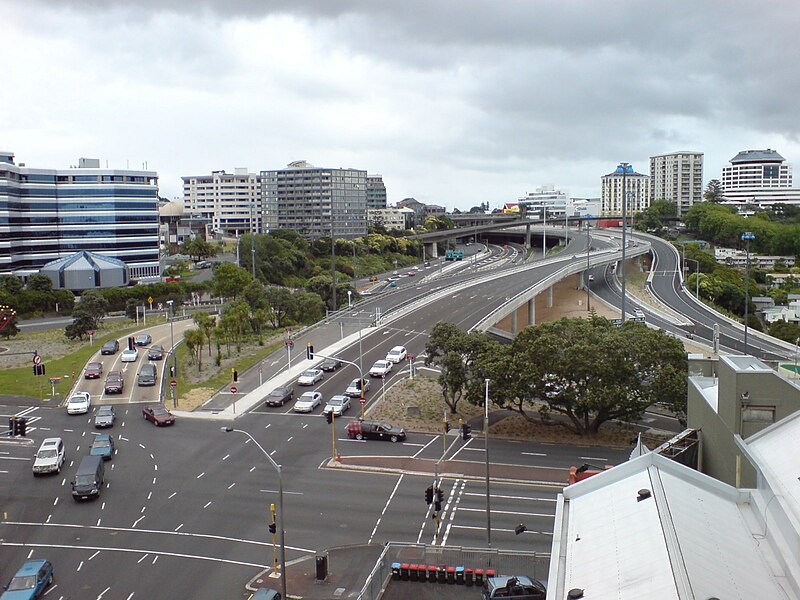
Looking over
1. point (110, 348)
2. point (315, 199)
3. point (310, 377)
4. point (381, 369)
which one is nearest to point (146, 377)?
point (110, 348)

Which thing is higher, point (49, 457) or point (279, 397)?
point (279, 397)

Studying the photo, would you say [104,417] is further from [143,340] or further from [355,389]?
[143,340]

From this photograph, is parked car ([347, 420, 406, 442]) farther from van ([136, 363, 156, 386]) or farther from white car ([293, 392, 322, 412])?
van ([136, 363, 156, 386])

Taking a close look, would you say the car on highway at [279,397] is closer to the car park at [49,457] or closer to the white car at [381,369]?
the white car at [381,369]

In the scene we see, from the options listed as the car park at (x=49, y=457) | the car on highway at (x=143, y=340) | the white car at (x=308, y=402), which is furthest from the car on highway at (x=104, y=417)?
the car on highway at (x=143, y=340)

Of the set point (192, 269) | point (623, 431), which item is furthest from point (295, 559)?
point (192, 269)
